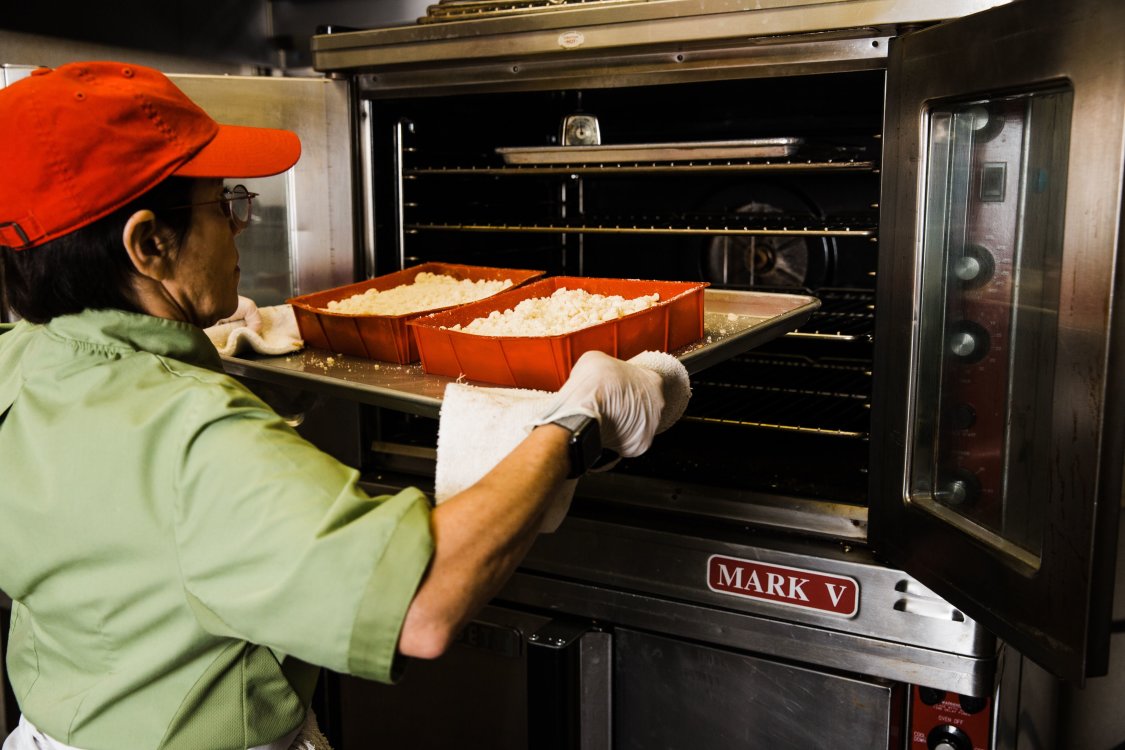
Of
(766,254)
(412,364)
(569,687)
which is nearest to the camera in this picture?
(412,364)

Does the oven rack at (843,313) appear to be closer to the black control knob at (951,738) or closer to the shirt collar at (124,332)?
the black control knob at (951,738)

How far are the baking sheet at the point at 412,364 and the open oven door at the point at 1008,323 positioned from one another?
231 mm

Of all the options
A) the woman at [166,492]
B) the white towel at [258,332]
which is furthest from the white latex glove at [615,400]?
the white towel at [258,332]

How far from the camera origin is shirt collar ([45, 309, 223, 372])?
1.22m

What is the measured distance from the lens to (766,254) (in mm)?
2588

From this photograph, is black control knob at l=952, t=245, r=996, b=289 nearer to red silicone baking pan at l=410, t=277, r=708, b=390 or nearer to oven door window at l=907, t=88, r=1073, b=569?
oven door window at l=907, t=88, r=1073, b=569

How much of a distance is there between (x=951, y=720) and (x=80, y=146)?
1.69m

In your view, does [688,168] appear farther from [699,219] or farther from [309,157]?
[309,157]

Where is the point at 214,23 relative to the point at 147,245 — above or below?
above

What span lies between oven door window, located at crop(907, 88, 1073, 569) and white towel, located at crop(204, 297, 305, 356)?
110 centimetres

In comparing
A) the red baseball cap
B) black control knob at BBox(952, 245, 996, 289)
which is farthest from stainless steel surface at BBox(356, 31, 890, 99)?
the red baseball cap

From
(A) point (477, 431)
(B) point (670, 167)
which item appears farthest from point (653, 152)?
(A) point (477, 431)

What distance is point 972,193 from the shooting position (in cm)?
159

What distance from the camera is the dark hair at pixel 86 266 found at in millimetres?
1185
